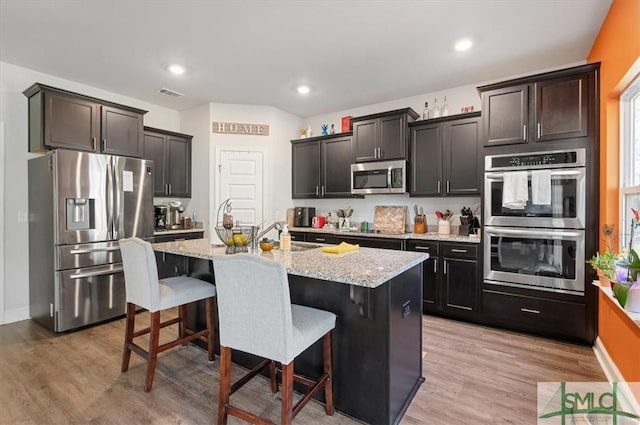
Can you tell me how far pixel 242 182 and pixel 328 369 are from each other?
3401 mm

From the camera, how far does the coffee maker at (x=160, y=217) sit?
14.5 ft

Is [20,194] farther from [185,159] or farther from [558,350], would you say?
[558,350]

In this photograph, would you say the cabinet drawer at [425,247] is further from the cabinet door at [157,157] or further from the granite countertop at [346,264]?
the cabinet door at [157,157]

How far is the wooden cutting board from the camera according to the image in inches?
168

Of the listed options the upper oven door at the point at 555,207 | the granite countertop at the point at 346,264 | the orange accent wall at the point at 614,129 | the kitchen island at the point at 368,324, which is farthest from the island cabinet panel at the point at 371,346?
the upper oven door at the point at 555,207

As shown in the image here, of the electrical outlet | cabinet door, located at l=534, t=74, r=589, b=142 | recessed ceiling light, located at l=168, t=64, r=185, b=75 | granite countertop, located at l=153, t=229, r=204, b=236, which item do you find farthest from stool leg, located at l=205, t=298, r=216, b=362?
cabinet door, located at l=534, t=74, r=589, b=142

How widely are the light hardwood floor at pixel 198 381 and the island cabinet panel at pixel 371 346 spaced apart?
0.14 meters

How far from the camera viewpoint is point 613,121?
2.48 meters

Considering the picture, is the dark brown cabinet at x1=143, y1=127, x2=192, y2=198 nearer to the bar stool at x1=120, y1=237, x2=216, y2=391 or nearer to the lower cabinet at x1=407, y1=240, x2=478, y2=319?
the bar stool at x1=120, y1=237, x2=216, y2=391

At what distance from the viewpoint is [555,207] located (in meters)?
2.87

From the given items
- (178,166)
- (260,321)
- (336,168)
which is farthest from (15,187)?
(336,168)

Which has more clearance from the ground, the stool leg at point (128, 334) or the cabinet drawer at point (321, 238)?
the cabinet drawer at point (321, 238)

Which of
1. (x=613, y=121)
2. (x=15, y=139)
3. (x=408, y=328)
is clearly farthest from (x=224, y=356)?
(x=15, y=139)

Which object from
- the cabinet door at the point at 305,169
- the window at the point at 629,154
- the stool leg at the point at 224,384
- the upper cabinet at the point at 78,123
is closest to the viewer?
the stool leg at the point at 224,384
